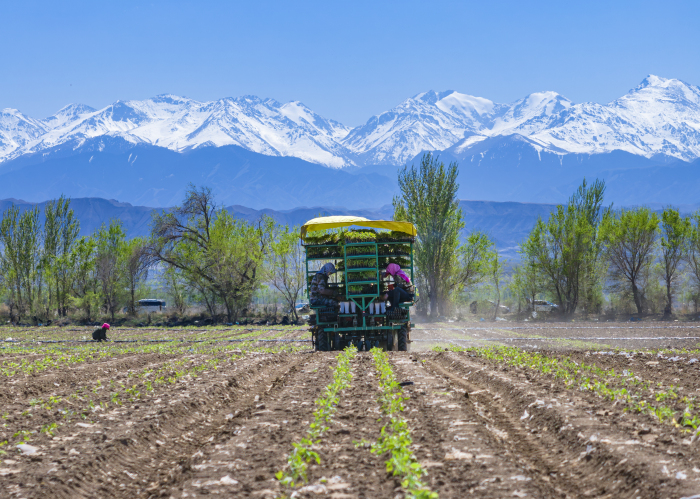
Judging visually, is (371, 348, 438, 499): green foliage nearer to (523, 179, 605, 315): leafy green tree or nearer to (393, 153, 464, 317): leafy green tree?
(393, 153, 464, 317): leafy green tree

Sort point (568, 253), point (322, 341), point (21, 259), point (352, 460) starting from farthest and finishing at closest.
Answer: point (21, 259)
point (568, 253)
point (322, 341)
point (352, 460)

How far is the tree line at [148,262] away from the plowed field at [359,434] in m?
45.3

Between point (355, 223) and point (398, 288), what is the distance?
8.34 feet

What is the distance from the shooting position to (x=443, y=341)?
95.1 feet

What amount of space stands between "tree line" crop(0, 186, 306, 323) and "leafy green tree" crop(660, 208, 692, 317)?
108 ft

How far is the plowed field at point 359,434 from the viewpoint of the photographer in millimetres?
6504

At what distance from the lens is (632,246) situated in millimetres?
54562

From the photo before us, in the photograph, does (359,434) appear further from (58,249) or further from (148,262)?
(58,249)

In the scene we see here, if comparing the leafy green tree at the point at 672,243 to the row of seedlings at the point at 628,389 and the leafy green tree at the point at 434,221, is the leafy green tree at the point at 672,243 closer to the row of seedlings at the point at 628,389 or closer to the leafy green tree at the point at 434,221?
the leafy green tree at the point at 434,221

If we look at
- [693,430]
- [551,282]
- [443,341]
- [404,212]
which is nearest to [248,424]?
[693,430]

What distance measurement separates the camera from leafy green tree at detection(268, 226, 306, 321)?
59375 mm

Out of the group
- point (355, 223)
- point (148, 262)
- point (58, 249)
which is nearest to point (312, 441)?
point (355, 223)

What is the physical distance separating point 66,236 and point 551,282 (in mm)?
55860

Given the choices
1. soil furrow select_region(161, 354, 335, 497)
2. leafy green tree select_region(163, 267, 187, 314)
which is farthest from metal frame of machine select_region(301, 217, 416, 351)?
leafy green tree select_region(163, 267, 187, 314)
